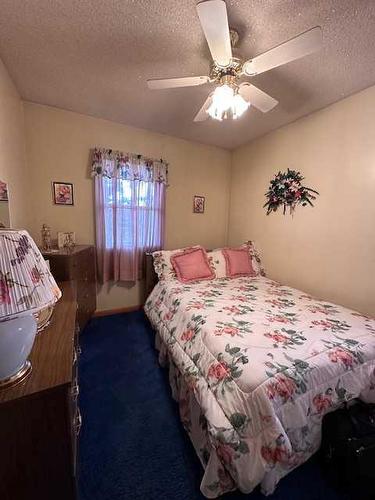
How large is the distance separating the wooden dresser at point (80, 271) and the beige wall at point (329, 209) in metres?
2.15

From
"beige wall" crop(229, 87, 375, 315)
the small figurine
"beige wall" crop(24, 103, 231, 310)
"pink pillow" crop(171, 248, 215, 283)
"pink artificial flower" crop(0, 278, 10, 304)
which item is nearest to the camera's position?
"pink artificial flower" crop(0, 278, 10, 304)

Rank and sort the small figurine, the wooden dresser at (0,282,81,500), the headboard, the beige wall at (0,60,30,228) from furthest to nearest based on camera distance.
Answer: the headboard
the small figurine
the beige wall at (0,60,30,228)
the wooden dresser at (0,282,81,500)

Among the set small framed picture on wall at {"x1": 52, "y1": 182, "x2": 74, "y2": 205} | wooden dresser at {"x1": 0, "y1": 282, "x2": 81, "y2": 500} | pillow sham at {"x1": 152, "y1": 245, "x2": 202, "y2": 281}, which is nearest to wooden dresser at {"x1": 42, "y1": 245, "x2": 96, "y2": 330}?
small framed picture on wall at {"x1": 52, "y1": 182, "x2": 74, "y2": 205}

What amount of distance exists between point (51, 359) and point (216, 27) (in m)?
1.60

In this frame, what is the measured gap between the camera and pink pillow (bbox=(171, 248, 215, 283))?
2408mm

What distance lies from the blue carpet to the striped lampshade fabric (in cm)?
109

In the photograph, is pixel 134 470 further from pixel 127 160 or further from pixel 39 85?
pixel 39 85

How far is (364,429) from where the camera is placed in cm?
Result: 107

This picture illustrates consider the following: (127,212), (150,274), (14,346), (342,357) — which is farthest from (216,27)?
(150,274)

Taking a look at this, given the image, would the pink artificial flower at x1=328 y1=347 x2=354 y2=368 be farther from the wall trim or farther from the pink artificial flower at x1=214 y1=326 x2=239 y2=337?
the wall trim

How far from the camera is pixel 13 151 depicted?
184 cm

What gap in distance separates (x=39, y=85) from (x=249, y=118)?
201 centimetres

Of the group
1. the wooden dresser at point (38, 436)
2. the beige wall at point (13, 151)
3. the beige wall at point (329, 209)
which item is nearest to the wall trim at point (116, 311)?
the beige wall at point (13, 151)

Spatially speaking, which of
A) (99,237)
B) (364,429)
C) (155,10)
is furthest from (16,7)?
(364,429)
